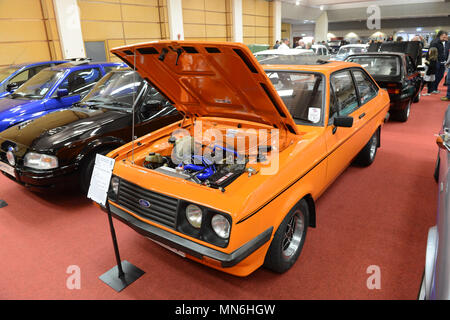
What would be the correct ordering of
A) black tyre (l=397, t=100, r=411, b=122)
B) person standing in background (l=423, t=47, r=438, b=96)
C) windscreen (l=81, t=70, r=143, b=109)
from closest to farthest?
windscreen (l=81, t=70, r=143, b=109) < black tyre (l=397, t=100, r=411, b=122) < person standing in background (l=423, t=47, r=438, b=96)

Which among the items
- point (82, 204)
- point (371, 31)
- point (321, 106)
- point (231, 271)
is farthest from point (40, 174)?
point (371, 31)

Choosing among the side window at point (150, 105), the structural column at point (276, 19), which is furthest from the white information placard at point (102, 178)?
the structural column at point (276, 19)

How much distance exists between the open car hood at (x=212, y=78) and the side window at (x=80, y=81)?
3423 millimetres

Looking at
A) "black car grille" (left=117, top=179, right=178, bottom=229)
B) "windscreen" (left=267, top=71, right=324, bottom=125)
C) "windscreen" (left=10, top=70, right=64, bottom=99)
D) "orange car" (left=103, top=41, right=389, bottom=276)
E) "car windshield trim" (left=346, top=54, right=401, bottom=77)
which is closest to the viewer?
"orange car" (left=103, top=41, right=389, bottom=276)

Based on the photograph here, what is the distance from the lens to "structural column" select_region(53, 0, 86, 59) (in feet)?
31.1

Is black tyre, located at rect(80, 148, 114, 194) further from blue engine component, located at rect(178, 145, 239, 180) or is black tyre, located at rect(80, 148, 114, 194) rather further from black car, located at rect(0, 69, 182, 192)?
blue engine component, located at rect(178, 145, 239, 180)

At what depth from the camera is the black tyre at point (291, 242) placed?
A: 220 cm

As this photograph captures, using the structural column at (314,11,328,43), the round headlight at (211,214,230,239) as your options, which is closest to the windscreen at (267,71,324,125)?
the round headlight at (211,214,230,239)

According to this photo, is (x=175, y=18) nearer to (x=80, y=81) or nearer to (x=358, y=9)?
(x=80, y=81)

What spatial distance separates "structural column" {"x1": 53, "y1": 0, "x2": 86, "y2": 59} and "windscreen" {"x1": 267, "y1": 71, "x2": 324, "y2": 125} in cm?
941

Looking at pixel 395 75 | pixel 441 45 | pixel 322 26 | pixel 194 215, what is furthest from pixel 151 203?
pixel 322 26
